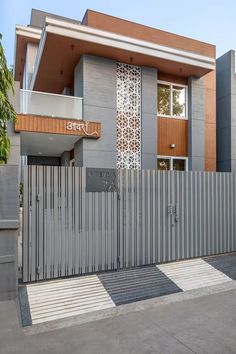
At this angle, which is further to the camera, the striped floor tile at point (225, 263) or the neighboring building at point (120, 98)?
the neighboring building at point (120, 98)

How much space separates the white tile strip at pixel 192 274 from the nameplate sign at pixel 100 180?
2.02 metres

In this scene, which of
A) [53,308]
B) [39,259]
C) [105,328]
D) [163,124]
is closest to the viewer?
[105,328]

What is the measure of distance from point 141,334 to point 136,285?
161 cm

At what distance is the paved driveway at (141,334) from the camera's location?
325 centimetres

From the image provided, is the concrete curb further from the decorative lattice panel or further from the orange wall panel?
the orange wall panel

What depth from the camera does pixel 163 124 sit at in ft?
38.8

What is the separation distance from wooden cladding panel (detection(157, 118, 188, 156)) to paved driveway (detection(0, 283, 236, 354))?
8184 millimetres

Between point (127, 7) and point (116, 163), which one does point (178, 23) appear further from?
point (116, 163)

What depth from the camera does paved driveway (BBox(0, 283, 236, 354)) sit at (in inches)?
128

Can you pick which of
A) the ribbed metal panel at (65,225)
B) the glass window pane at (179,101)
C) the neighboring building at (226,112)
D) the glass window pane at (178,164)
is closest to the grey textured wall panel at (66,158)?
the glass window pane at (178,164)

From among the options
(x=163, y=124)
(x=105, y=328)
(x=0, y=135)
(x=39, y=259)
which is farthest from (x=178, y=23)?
(x=105, y=328)

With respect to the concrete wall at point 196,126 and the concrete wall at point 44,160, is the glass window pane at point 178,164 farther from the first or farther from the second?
the concrete wall at point 44,160

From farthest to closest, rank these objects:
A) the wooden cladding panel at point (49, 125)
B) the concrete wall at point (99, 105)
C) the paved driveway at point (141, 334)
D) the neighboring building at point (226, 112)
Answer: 1. the neighboring building at point (226, 112)
2. the concrete wall at point (99, 105)
3. the wooden cladding panel at point (49, 125)
4. the paved driveway at point (141, 334)

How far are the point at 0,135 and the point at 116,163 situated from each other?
6.41 m
